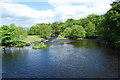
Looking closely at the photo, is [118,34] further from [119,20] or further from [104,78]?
[104,78]

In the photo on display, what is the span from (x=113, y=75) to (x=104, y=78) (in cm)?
183

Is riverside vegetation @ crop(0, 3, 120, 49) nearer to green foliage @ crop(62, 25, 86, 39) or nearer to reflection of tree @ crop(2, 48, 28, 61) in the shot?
green foliage @ crop(62, 25, 86, 39)

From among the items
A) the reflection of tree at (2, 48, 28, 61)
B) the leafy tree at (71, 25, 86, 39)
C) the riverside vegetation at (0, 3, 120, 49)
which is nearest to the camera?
the reflection of tree at (2, 48, 28, 61)

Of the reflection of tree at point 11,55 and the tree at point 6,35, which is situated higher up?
Answer: the tree at point 6,35

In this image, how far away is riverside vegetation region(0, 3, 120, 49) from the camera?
103 feet

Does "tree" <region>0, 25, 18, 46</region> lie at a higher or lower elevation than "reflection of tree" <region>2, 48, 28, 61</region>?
higher

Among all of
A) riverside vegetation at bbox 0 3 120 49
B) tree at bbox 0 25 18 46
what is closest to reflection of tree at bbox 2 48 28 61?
riverside vegetation at bbox 0 3 120 49

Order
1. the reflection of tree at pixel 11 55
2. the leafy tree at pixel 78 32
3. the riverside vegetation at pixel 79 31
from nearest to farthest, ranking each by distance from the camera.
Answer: the reflection of tree at pixel 11 55 < the riverside vegetation at pixel 79 31 < the leafy tree at pixel 78 32

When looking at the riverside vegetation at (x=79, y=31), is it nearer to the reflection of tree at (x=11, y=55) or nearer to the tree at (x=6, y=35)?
the tree at (x=6, y=35)

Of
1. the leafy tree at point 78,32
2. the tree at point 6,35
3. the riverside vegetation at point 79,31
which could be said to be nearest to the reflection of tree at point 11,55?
the riverside vegetation at point 79,31

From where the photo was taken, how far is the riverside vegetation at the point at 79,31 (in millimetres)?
31483

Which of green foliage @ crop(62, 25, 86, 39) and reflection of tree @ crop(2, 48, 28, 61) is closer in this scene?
reflection of tree @ crop(2, 48, 28, 61)

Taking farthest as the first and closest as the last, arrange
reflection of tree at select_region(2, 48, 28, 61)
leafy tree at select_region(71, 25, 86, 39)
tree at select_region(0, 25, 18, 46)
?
leafy tree at select_region(71, 25, 86, 39) → tree at select_region(0, 25, 18, 46) → reflection of tree at select_region(2, 48, 28, 61)

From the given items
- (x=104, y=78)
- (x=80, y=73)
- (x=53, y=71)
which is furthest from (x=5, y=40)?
(x=104, y=78)
